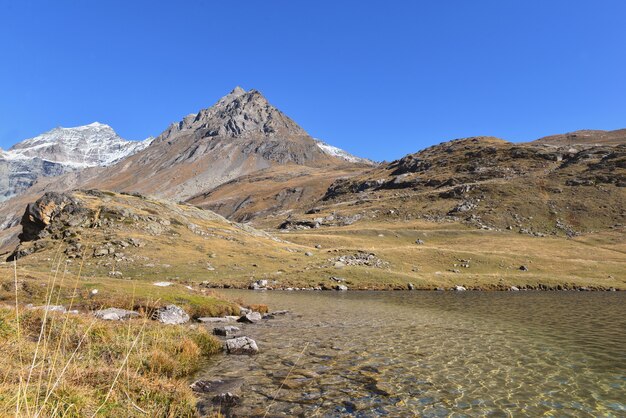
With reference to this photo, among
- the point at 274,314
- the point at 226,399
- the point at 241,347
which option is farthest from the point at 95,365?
the point at 274,314

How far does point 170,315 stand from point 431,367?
16399mm

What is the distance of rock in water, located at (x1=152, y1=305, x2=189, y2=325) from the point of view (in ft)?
81.1

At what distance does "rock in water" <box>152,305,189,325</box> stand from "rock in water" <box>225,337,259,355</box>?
6.26 meters

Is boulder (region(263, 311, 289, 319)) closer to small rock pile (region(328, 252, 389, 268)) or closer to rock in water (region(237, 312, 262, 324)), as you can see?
rock in water (region(237, 312, 262, 324))

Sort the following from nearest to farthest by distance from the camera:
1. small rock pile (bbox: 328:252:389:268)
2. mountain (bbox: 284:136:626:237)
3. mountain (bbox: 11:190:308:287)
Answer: mountain (bbox: 11:190:308:287) < small rock pile (bbox: 328:252:389:268) < mountain (bbox: 284:136:626:237)

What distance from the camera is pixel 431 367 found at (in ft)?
55.6

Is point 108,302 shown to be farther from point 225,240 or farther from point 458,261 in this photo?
point 458,261

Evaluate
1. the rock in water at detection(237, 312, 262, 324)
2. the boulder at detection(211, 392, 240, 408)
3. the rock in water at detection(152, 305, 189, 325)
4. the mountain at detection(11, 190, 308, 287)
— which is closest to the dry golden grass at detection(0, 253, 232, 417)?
the boulder at detection(211, 392, 240, 408)

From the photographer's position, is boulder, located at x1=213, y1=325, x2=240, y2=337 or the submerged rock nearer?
boulder, located at x1=213, y1=325, x2=240, y2=337

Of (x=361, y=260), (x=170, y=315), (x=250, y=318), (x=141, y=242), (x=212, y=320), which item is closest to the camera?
(x=170, y=315)

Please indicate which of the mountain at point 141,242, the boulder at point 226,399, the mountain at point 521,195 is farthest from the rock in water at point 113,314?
the mountain at point 521,195

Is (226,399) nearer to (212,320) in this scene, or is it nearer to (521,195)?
(212,320)

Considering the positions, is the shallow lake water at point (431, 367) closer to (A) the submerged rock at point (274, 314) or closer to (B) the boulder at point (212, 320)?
(A) the submerged rock at point (274, 314)

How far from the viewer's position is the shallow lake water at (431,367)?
12539 mm
